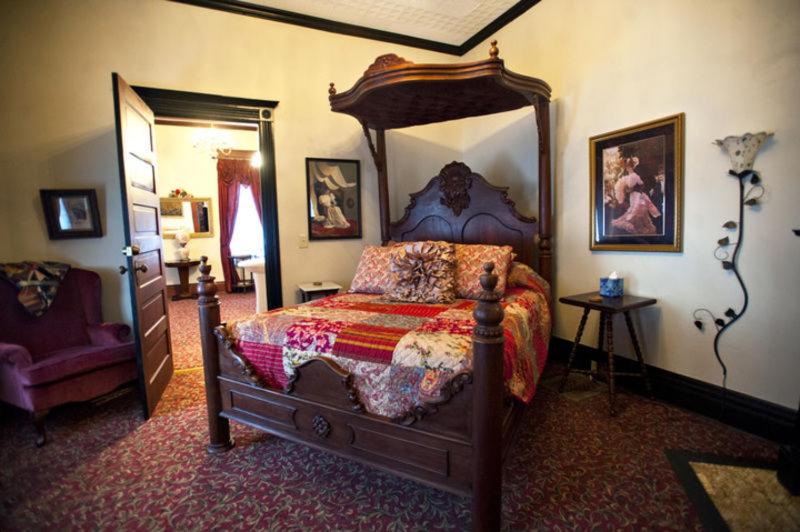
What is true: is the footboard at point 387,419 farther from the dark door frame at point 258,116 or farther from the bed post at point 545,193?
the bed post at point 545,193

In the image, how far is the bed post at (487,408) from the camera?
1.45m

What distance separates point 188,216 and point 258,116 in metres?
4.65

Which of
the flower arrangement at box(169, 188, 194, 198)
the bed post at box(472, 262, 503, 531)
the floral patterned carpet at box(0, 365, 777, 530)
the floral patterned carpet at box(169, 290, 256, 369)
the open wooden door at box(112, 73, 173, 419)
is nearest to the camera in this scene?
the bed post at box(472, 262, 503, 531)

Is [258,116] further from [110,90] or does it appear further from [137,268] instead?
[137,268]

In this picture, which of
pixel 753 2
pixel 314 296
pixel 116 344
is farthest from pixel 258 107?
pixel 753 2

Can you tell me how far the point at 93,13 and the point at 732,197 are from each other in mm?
4731

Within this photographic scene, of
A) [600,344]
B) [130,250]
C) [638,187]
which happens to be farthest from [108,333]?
[638,187]

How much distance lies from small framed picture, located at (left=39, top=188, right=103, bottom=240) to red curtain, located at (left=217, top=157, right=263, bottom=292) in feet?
14.9

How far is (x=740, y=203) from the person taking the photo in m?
2.24

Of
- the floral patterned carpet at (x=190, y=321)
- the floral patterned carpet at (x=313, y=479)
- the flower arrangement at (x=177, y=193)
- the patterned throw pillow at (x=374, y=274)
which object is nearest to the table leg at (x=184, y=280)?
the floral patterned carpet at (x=190, y=321)

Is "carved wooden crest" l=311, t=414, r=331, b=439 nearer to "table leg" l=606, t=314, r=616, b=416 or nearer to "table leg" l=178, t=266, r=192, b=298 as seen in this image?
"table leg" l=606, t=314, r=616, b=416

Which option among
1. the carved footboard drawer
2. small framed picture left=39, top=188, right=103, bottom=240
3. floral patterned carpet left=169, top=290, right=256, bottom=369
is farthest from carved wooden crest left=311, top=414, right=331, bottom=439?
small framed picture left=39, top=188, right=103, bottom=240

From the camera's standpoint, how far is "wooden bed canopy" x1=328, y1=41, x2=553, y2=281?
2566 millimetres

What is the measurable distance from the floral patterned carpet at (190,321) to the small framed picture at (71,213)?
1.43m
